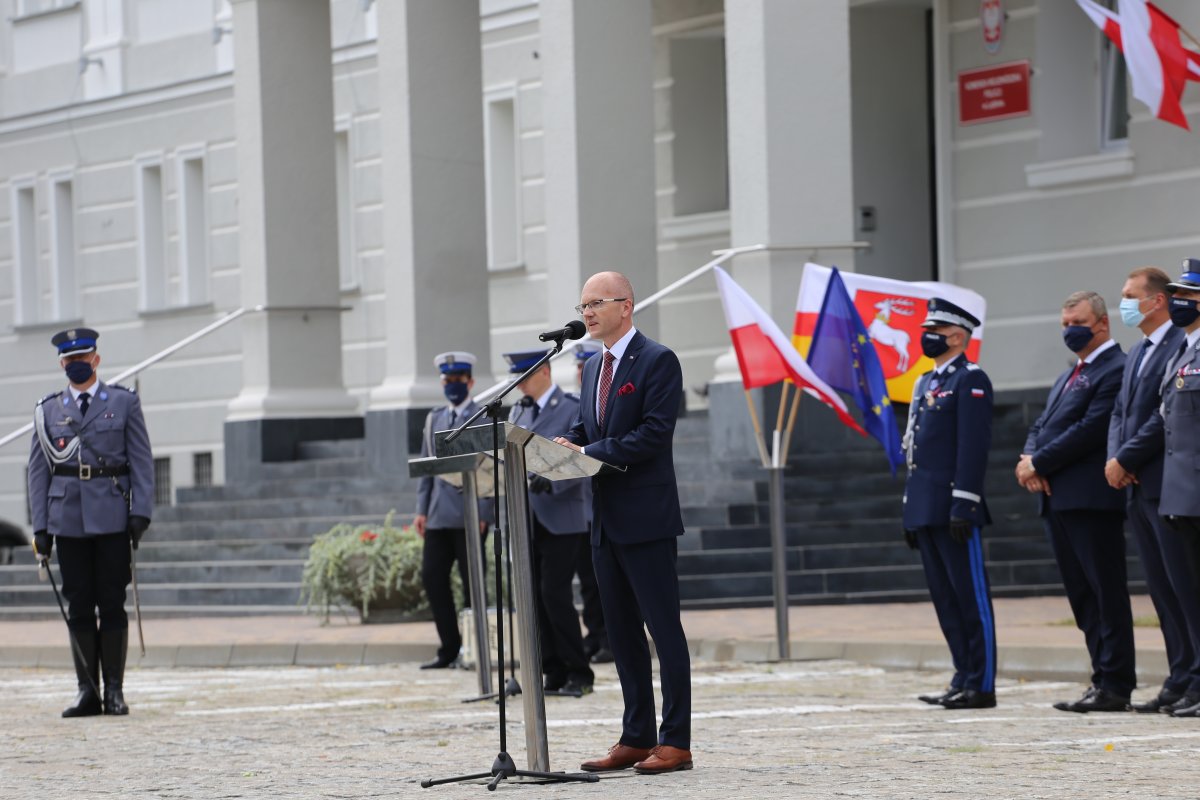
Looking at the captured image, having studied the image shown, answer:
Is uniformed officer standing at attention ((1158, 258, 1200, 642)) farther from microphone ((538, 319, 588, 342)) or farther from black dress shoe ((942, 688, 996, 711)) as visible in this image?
microphone ((538, 319, 588, 342))

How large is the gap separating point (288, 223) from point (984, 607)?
45.3ft

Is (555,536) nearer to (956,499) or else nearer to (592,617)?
(592,617)

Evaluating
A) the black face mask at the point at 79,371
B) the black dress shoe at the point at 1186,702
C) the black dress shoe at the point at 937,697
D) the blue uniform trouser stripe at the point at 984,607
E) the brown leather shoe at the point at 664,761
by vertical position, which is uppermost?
the black face mask at the point at 79,371

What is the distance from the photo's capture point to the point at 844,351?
1477 cm

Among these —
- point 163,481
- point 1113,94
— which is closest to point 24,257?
point 163,481

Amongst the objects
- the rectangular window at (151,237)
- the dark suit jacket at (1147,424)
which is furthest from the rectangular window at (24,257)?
the dark suit jacket at (1147,424)

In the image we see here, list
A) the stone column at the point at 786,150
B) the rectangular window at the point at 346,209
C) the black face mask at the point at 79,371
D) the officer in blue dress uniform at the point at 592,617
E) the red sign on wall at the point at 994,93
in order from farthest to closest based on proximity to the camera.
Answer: the rectangular window at the point at 346,209 < the red sign on wall at the point at 994,93 < the stone column at the point at 786,150 < the officer in blue dress uniform at the point at 592,617 < the black face mask at the point at 79,371

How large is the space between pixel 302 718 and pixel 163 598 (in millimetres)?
9415

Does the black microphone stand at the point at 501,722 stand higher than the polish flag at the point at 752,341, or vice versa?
the polish flag at the point at 752,341

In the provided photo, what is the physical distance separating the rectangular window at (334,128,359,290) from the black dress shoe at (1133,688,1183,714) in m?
17.6

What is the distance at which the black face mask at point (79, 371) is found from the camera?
42.3 ft

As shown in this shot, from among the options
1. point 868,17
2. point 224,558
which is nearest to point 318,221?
point 224,558

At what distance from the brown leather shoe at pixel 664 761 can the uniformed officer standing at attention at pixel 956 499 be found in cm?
297

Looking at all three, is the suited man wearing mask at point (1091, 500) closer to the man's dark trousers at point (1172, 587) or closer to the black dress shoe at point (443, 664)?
the man's dark trousers at point (1172, 587)
